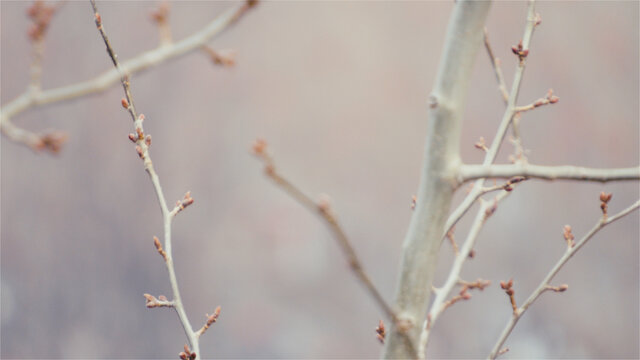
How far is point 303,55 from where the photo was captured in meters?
2.62

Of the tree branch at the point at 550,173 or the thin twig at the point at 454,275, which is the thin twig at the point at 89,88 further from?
the thin twig at the point at 454,275

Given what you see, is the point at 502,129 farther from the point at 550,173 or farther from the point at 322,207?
the point at 322,207

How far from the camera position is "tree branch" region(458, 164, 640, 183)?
0.39m

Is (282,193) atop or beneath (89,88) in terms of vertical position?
atop

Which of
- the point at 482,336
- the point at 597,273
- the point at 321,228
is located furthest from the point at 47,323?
the point at 597,273

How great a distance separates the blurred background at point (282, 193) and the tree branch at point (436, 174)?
6.82 feet

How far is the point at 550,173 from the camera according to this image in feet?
1.30

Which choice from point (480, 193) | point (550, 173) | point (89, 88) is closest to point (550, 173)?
point (550, 173)

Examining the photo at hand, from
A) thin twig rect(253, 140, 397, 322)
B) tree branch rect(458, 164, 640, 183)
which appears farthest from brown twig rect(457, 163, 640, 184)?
thin twig rect(253, 140, 397, 322)

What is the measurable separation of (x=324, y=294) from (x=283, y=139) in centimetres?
71

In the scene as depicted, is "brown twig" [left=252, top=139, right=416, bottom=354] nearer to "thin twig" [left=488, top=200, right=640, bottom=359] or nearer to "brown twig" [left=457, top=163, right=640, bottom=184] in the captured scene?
"brown twig" [left=457, top=163, right=640, bottom=184]

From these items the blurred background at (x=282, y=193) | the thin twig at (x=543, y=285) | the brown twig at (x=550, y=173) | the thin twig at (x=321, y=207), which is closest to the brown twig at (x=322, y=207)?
the thin twig at (x=321, y=207)

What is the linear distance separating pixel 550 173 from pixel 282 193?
2206 millimetres

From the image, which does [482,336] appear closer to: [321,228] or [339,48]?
[321,228]
